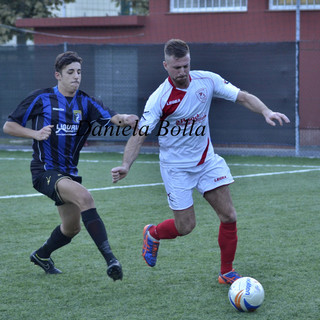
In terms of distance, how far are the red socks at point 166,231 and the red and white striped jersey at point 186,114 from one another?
582 millimetres

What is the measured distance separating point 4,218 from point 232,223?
3.93 metres

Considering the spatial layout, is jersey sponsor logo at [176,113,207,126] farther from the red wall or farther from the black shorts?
the red wall

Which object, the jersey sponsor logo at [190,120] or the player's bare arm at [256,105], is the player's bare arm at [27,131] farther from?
the player's bare arm at [256,105]

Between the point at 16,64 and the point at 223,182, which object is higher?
the point at 16,64

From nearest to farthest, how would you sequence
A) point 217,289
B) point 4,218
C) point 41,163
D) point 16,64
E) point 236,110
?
point 217,289, point 41,163, point 4,218, point 236,110, point 16,64

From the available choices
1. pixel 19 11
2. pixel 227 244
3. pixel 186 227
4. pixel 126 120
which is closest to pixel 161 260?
pixel 186 227

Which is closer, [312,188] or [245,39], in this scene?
[312,188]

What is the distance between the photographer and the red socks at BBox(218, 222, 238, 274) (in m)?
5.64

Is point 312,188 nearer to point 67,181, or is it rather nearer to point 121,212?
point 121,212

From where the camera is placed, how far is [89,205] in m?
5.55

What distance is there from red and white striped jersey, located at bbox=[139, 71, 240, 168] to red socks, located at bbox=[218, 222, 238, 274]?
0.60 meters

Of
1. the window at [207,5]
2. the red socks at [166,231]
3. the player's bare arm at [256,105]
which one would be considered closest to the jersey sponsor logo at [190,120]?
the player's bare arm at [256,105]

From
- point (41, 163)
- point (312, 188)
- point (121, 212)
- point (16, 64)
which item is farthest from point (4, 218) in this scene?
point (16, 64)

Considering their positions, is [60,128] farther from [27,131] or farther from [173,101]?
[173,101]
